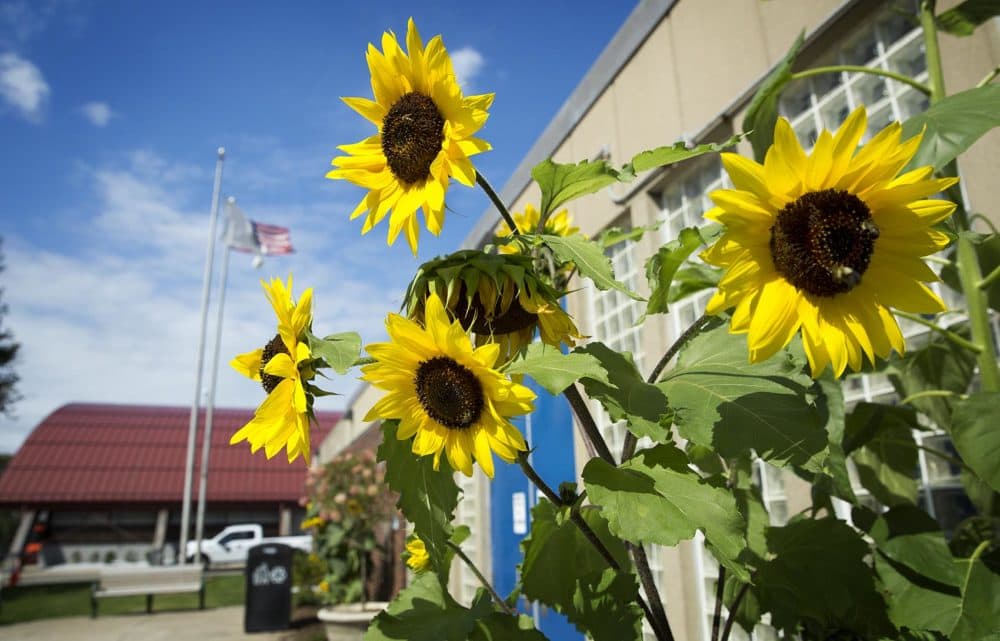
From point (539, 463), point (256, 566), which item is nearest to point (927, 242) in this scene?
point (539, 463)

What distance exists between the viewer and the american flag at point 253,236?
19531mm

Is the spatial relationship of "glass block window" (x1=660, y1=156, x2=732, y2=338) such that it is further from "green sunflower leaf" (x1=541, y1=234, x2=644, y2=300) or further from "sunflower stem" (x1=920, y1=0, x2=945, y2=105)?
"green sunflower leaf" (x1=541, y1=234, x2=644, y2=300)

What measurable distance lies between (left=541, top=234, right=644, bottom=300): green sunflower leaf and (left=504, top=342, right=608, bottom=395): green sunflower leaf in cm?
10

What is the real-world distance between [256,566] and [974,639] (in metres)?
11.0

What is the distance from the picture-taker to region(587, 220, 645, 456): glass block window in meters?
4.37

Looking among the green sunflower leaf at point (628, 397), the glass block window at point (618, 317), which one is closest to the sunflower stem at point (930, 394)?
the green sunflower leaf at point (628, 397)

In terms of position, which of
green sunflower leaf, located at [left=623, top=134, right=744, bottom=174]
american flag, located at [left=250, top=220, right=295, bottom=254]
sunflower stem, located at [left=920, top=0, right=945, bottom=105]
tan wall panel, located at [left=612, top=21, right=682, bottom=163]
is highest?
american flag, located at [left=250, top=220, right=295, bottom=254]

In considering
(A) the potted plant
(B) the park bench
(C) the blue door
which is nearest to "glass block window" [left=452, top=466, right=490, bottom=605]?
(C) the blue door

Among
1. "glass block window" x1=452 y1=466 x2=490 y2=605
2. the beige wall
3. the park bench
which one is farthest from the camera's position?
the park bench

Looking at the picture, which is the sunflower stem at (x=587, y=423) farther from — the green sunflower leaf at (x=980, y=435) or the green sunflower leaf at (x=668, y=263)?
the green sunflower leaf at (x=980, y=435)

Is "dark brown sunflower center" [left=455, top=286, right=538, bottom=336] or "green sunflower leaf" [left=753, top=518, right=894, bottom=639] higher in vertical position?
"dark brown sunflower center" [left=455, top=286, right=538, bottom=336]

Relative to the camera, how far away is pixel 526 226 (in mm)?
1581

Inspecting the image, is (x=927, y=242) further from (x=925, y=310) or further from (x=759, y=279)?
(x=759, y=279)

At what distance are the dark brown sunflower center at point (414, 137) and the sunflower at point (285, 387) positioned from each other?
25cm
